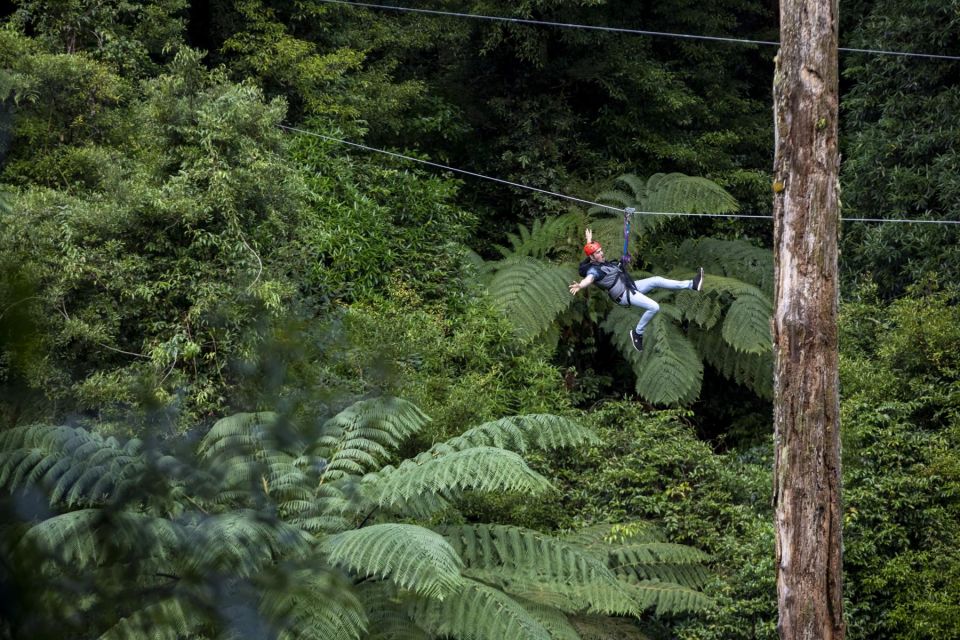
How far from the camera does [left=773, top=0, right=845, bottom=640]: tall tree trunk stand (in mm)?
4781

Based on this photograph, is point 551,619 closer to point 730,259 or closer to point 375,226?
point 375,226

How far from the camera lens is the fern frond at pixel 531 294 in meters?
9.00

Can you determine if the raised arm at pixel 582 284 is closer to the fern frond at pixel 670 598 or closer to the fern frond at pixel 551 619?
the fern frond at pixel 670 598

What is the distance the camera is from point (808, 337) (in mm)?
4797

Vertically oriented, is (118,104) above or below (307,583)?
above

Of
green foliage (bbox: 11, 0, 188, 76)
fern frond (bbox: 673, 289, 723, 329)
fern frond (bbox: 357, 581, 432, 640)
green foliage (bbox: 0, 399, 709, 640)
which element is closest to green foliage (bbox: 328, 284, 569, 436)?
fern frond (bbox: 673, 289, 723, 329)

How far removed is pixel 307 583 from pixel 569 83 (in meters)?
10.5

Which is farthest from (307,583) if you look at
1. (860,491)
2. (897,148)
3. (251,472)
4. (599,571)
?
(897,148)

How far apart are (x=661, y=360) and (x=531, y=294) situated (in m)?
1.29

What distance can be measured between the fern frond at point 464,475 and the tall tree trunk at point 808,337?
3.89 ft

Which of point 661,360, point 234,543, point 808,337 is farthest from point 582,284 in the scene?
point 234,543

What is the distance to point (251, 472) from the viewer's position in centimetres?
113

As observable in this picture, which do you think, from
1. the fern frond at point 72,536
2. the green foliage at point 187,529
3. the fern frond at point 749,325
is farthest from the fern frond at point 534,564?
the fern frond at point 749,325

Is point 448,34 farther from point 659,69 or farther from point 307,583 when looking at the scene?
point 307,583
